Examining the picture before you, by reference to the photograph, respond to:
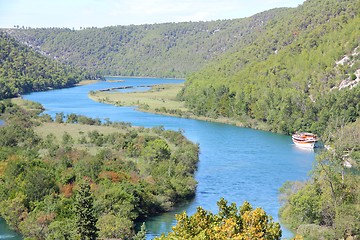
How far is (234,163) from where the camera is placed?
7056cm

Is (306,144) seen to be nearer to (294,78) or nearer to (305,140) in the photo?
(305,140)

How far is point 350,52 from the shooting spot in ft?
370

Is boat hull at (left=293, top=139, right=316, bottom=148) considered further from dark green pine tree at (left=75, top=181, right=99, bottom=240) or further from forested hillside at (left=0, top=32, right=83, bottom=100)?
forested hillside at (left=0, top=32, right=83, bottom=100)

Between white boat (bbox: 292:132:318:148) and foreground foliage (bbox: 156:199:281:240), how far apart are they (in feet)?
198

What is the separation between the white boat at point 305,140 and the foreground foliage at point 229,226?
6032cm

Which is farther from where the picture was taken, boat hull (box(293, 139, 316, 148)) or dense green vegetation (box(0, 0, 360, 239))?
boat hull (box(293, 139, 316, 148))

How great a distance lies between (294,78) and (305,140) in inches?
1395

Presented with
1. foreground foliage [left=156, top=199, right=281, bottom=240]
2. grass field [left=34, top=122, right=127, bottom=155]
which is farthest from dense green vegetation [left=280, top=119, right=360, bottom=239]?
grass field [left=34, top=122, right=127, bottom=155]

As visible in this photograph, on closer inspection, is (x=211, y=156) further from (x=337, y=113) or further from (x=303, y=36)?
(x=303, y=36)

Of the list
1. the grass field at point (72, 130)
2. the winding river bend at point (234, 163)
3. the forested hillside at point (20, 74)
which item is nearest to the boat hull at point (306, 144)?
the winding river bend at point (234, 163)

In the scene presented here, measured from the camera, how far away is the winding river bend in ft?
Answer: 173

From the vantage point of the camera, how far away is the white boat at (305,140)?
277 feet

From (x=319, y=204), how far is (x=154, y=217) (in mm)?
13792

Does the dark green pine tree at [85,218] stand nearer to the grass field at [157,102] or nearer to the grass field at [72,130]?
the grass field at [72,130]
